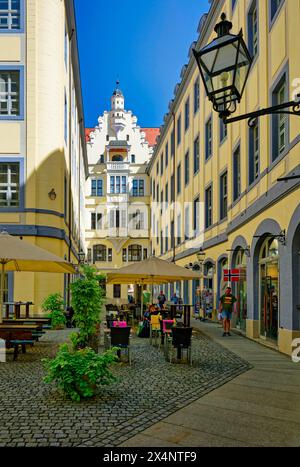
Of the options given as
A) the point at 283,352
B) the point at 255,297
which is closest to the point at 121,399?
the point at 283,352

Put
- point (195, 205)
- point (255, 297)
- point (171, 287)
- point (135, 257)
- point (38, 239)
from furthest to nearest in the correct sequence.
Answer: point (135, 257) < point (171, 287) < point (195, 205) < point (38, 239) < point (255, 297)

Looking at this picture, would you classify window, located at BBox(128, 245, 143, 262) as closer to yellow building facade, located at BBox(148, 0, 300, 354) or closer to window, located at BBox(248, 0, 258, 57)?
yellow building facade, located at BBox(148, 0, 300, 354)

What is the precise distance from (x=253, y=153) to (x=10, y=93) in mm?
10530

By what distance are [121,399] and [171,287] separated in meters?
30.5

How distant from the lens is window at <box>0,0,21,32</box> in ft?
63.7

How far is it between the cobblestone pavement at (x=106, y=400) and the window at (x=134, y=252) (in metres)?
41.2

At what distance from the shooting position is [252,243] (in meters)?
15.8

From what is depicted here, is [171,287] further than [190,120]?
Yes

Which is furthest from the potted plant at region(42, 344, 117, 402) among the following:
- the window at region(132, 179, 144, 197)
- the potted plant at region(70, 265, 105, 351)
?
the window at region(132, 179, 144, 197)

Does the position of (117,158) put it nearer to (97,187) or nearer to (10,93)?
(97,187)

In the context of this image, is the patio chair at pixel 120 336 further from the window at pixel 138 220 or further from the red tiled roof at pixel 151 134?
the red tiled roof at pixel 151 134


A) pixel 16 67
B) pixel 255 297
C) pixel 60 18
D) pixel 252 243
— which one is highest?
pixel 60 18

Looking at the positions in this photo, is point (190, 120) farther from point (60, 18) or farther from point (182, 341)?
point (182, 341)

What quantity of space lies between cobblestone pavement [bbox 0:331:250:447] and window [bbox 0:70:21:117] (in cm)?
1204
